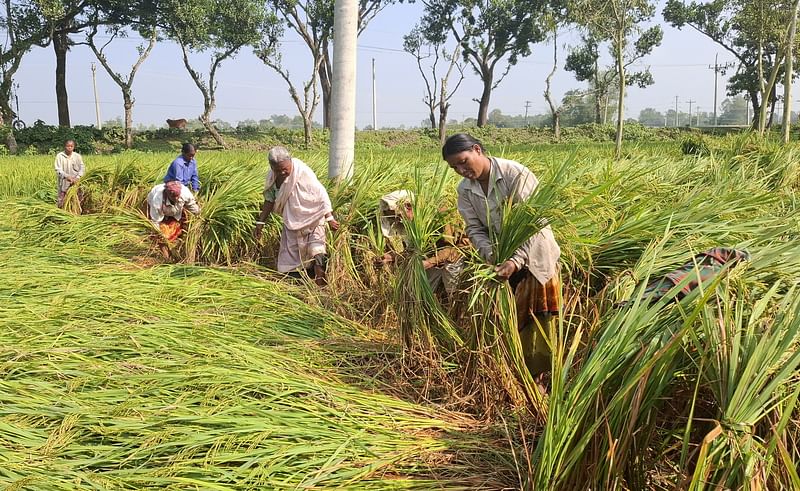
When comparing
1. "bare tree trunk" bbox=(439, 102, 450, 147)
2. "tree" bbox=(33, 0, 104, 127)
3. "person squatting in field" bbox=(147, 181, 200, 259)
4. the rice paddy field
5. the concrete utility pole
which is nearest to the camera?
the rice paddy field

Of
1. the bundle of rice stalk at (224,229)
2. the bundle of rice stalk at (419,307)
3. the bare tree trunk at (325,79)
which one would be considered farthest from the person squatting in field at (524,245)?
the bare tree trunk at (325,79)

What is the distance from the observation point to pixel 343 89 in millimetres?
4613

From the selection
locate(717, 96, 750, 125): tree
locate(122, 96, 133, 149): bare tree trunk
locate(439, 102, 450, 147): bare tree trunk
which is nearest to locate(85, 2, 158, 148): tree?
locate(122, 96, 133, 149): bare tree trunk

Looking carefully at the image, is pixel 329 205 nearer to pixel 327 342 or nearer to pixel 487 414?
pixel 327 342

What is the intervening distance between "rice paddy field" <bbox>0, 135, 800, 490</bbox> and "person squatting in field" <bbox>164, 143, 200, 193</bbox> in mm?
1624

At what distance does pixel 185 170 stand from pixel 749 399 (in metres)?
5.09

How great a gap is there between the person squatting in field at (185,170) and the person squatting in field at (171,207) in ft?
0.99

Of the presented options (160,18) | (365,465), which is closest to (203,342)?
(365,465)

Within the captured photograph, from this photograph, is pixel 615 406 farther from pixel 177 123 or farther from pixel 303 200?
pixel 177 123

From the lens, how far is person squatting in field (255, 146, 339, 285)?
13.2 feet

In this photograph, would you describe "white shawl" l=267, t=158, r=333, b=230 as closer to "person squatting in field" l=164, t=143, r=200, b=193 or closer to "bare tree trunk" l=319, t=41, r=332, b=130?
"person squatting in field" l=164, t=143, r=200, b=193

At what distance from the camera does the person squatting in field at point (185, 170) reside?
5254mm

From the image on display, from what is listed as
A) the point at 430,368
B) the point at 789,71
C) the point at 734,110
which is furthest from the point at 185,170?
the point at 734,110

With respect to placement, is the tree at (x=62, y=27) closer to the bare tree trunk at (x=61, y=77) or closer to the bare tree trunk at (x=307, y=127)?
the bare tree trunk at (x=61, y=77)
